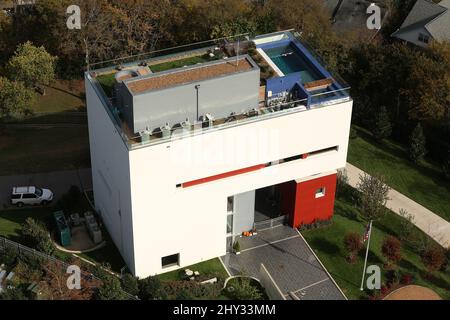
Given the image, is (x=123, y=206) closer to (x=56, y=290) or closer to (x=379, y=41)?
(x=56, y=290)

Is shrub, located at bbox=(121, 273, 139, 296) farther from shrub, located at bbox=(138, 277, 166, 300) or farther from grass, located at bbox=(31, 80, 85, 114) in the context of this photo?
grass, located at bbox=(31, 80, 85, 114)

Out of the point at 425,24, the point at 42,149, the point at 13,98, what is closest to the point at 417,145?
the point at 425,24

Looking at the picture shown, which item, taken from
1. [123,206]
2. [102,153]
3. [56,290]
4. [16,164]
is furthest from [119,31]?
[56,290]

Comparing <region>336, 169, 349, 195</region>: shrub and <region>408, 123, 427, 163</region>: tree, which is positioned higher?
<region>408, 123, 427, 163</region>: tree

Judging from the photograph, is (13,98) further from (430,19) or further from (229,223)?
(430,19)

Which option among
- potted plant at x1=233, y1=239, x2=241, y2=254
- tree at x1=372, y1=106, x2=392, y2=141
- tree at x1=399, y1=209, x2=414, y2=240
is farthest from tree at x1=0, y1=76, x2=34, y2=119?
tree at x1=399, y1=209, x2=414, y2=240

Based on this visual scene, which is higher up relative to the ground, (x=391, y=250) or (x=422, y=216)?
(x=391, y=250)
